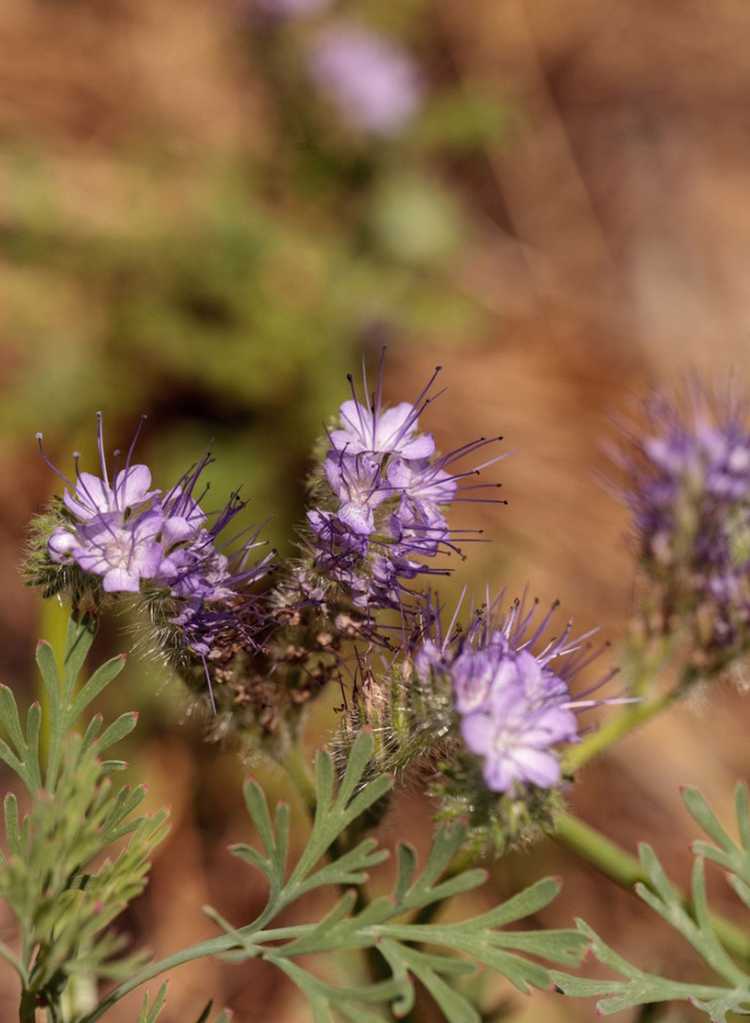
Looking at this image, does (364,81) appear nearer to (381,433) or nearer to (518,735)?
(381,433)

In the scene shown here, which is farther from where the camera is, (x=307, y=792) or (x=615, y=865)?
(x=615, y=865)

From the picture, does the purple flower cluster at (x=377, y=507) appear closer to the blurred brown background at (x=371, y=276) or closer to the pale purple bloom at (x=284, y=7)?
the blurred brown background at (x=371, y=276)

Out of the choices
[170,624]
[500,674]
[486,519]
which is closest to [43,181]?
[486,519]

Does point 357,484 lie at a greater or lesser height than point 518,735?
greater

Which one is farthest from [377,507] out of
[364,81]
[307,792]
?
[364,81]

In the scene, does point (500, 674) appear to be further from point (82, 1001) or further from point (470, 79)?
point (470, 79)

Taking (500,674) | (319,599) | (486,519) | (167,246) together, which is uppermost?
(167,246)
